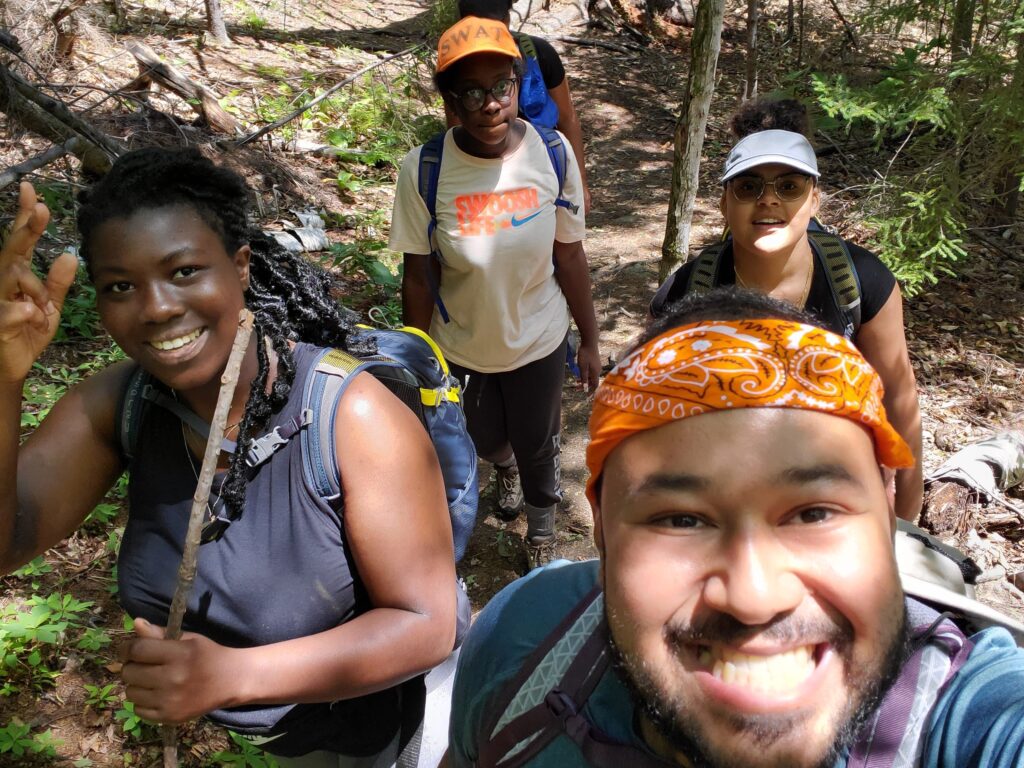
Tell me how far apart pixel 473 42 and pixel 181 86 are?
5.89 m

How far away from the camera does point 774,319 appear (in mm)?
1258

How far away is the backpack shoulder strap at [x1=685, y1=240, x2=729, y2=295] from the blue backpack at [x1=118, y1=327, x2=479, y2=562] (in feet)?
3.24

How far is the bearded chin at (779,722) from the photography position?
991mm

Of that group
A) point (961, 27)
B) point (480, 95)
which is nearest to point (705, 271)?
point (480, 95)

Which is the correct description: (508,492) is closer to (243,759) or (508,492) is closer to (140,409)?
(243,759)

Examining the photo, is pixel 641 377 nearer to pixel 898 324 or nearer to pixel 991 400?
pixel 898 324

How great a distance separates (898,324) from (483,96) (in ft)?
5.71

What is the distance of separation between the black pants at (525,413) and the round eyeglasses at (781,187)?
114 centimetres

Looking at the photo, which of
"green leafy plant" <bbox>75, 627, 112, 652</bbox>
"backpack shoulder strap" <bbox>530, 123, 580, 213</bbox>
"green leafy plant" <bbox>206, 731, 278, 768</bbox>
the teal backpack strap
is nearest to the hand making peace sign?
"backpack shoulder strap" <bbox>530, 123, 580, 213</bbox>

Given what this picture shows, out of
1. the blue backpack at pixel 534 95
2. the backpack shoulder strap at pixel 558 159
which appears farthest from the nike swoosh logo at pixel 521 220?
the blue backpack at pixel 534 95

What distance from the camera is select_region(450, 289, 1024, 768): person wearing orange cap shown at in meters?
1.00

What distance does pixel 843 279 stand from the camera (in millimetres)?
2488

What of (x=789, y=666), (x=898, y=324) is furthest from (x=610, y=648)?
(x=898, y=324)

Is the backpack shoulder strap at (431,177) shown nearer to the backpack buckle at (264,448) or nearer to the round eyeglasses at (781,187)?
the round eyeglasses at (781,187)
